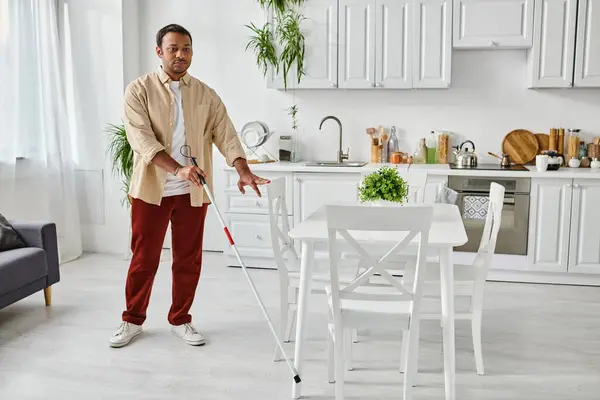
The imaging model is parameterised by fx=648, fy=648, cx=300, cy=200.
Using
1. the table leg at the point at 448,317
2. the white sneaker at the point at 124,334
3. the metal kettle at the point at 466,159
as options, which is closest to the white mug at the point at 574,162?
the metal kettle at the point at 466,159


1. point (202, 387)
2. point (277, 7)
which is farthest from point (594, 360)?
point (277, 7)

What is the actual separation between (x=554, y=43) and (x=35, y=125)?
3.96 metres

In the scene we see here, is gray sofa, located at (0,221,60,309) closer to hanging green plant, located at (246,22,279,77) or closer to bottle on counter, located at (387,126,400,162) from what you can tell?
hanging green plant, located at (246,22,279,77)

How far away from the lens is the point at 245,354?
3314 mm

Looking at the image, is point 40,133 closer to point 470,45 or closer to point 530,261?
point 470,45

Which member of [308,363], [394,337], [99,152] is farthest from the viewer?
[99,152]

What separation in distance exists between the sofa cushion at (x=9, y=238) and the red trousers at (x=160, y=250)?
94 cm

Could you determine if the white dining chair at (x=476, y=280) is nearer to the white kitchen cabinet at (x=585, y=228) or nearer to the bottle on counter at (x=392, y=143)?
the white kitchen cabinet at (x=585, y=228)

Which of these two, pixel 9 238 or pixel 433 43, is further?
pixel 433 43

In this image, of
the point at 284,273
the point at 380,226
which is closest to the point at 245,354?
the point at 284,273

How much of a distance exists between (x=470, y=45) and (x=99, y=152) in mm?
3199

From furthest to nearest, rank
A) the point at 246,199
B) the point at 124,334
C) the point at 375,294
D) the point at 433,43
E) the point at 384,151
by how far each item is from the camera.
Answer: the point at 384,151 → the point at 246,199 → the point at 433,43 → the point at 124,334 → the point at 375,294

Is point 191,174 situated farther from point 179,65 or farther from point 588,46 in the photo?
point 588,46

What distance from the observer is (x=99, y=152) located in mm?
5625
